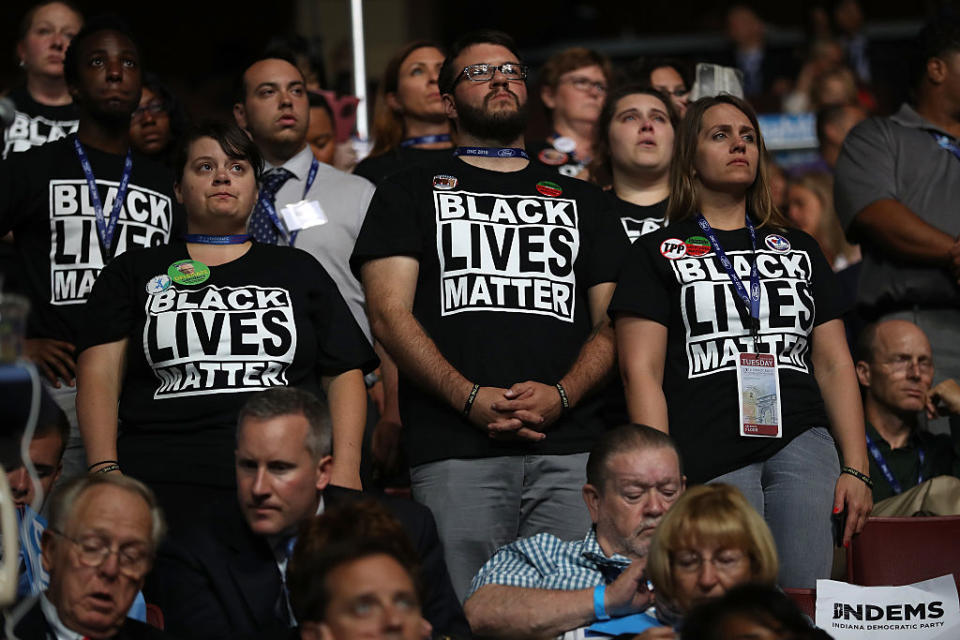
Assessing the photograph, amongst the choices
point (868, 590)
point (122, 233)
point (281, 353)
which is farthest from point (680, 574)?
point (122, 233)

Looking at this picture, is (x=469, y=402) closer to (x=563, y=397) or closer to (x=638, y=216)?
(x=563, y=397)

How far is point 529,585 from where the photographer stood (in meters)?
3.72

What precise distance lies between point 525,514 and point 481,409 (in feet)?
1.20

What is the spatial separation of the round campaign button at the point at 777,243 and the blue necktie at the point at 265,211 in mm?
1701

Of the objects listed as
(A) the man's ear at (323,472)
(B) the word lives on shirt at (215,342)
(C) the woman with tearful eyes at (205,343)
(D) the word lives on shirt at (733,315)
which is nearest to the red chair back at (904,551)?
(D) the word lives on shirt at (733,315)

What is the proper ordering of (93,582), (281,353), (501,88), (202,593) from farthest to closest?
(501,88) → (281,353) → (202,593) → (93,582)

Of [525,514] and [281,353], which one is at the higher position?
[281,353]

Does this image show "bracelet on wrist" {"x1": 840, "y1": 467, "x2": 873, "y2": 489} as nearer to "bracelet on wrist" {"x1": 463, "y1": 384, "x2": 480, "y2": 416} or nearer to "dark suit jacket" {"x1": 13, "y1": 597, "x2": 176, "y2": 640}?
"bracelet on wrist" {"x1": 463, "y1": 384, "x2": 480, "y2": 416}

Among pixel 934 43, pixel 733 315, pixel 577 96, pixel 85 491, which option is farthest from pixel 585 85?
pixel 85 491

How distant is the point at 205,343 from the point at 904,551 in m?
2.12

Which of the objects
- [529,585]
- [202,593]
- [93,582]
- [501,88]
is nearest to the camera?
[93,582]

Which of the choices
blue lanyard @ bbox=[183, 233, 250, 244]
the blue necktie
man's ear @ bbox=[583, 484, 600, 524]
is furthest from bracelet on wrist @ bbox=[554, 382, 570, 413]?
the blue necktie

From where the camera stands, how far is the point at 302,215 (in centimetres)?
500

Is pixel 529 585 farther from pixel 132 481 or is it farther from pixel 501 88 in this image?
pixel 501 88
